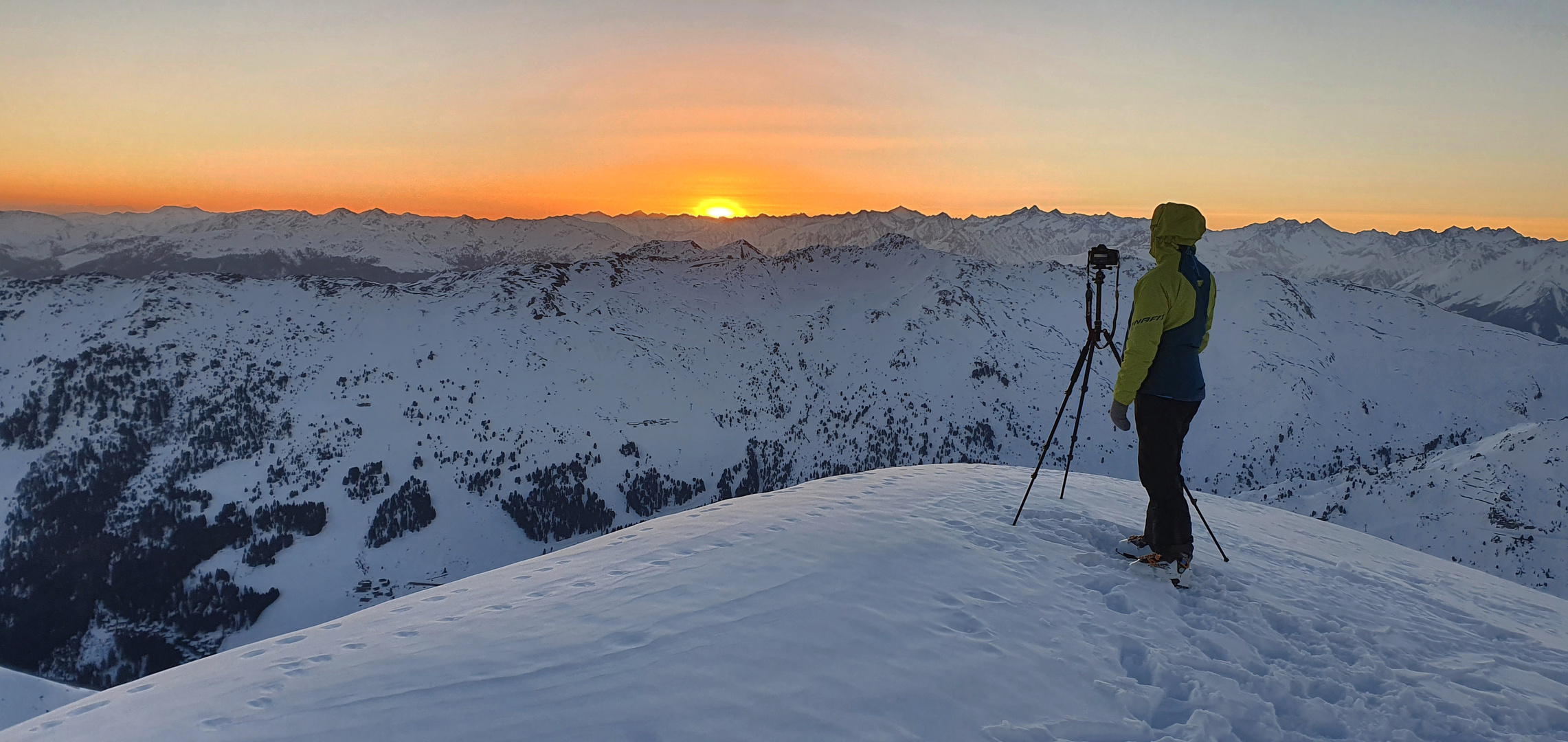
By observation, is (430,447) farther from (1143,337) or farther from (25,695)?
(1143,337)

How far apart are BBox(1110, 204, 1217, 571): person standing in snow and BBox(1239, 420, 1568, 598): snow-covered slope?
48.1 metres

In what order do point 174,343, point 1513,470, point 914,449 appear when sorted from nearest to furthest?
point 1513,470, point 914,449, point 174,343

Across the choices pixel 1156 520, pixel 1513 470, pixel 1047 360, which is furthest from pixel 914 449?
pixel 1156 520

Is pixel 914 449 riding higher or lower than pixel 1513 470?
lower

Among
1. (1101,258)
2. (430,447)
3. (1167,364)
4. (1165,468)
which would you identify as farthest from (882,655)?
(430,447)

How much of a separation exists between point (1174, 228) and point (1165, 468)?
2.79 metres

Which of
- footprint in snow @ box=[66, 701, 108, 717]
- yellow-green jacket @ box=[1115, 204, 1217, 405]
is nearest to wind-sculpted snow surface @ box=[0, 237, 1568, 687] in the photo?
footprint in snow @ box=[66, 701, 108, 717]

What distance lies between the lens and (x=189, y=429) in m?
165

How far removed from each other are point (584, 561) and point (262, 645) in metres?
3.06

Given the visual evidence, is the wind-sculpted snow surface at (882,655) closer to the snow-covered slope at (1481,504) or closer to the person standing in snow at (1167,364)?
the person standing in snow at (1167,364)

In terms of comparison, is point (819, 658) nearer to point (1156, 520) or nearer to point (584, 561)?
point (584, 561)

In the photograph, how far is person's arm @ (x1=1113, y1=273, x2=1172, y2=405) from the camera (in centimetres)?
703

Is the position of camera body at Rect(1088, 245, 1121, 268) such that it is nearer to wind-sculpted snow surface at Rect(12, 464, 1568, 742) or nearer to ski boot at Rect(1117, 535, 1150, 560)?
ski boot at Rect(1117, 535, 1150, 560)

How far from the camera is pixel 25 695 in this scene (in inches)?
1097
